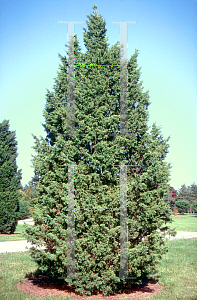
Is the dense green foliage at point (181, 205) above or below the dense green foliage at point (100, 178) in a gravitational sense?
below

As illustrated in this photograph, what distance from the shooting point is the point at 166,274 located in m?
7.97

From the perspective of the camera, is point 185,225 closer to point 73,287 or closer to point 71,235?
point 73,287

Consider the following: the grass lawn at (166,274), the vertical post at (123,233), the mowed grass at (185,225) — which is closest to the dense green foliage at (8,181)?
the grass lawn at (166,274)

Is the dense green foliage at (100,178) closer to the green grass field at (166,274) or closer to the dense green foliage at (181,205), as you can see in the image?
the green grass field at (166,274)

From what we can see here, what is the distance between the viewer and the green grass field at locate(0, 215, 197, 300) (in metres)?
5.94

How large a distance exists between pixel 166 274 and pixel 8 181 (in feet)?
38.3

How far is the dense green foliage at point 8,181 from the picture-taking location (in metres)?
16.1

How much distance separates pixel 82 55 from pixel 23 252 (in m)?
8.78

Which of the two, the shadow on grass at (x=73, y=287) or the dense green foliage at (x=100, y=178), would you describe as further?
the shadow on grass at (x=73, y=287)

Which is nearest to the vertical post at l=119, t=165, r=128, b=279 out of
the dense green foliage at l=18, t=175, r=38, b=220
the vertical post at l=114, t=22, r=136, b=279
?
the vertical post at l=114, t=22, r=136, b=279

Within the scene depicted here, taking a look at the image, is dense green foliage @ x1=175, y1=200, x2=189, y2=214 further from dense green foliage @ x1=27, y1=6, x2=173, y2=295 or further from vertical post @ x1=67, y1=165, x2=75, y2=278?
vertical post @ x1=67, y1=165, x2=75, y2=278

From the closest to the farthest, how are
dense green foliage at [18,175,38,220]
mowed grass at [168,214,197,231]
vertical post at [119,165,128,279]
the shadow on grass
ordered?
vertical post at [119,165,128,279] → the shadow on grass → dense green foliage at [18,175,38,220] → mowed grass at [168,214,197,231]

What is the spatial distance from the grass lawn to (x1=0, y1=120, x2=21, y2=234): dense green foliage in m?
5.91

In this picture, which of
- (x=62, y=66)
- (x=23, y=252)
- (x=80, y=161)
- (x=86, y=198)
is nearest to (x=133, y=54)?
(x=62, y=66)
